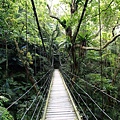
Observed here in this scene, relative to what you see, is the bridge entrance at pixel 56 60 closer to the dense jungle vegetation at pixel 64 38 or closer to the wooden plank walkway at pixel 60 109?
the dense jungle vegetation at pixel 64 38

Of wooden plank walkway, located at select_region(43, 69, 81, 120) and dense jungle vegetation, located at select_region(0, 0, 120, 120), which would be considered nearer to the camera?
wooden plank walkway, located at select_region(43, 69, 81, 120)

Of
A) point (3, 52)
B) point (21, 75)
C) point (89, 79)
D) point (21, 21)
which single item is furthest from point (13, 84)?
point (89, 79)

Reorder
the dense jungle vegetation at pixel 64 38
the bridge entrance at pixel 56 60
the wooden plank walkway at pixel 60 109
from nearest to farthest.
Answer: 1. the wooden plank walkway at pixel 60 109
2. the dense jungle vegetation at pixel 64 38
3. the bridge entrance at pixel 56 60

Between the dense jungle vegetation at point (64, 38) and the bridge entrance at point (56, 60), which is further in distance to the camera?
the bridge entrance at point (56, 60)

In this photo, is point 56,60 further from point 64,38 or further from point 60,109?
point 60,109

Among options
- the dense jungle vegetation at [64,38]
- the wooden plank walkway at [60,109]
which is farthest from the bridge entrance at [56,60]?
the wooden plank walkway at [60,109]

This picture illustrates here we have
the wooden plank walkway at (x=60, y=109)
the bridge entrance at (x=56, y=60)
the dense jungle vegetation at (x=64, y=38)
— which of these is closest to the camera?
the wooden plank walkway at (x=60, y=109)

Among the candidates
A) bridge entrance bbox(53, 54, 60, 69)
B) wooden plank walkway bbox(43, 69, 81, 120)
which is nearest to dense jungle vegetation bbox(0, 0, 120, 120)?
wooden plank walkway bbox(43, 69, 81, 120)

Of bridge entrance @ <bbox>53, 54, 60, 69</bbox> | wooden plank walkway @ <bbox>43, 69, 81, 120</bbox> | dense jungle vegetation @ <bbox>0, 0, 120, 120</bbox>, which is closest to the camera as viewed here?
wooden plank walkway @ <bbox>43, 69, 81, 120</bbox>

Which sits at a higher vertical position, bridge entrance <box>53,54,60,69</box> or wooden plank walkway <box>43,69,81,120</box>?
bridge entrance <box>53,54,60,69</box>

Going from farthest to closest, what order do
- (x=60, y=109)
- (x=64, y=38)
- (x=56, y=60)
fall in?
(x=56, y=60) < (x=64, y=38) < (x=60, y=109)

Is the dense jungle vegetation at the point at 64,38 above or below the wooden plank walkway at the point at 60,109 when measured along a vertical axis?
above

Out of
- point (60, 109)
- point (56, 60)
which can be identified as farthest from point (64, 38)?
point (56, 60)

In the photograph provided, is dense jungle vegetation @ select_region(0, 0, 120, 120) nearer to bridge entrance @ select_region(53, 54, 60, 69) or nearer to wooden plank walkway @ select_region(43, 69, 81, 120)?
wooden plank walkway @ select_region(43, 69, 81, 120)
